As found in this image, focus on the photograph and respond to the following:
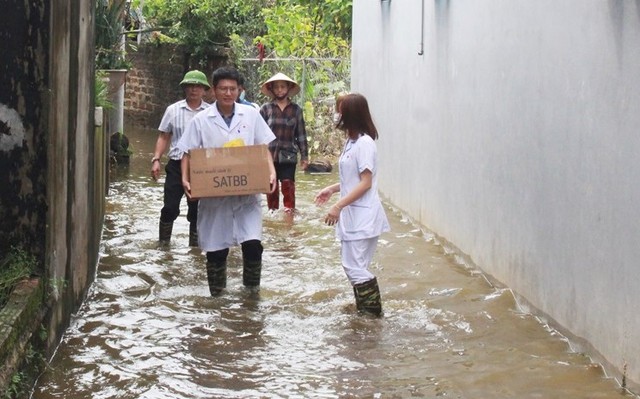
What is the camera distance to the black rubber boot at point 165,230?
10.6m

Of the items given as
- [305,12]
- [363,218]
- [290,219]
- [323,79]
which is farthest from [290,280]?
[305,12]

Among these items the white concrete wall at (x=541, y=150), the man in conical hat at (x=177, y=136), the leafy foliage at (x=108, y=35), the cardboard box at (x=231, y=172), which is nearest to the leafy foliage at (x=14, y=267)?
the cardboard box at (x=231, y=172)

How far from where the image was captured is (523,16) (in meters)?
8.02

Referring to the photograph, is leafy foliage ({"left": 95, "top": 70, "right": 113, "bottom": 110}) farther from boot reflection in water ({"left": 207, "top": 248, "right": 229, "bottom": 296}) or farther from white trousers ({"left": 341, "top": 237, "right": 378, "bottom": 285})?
white trousers ({"left": 341, "top": 237, "right": 378, "bottom": 285})

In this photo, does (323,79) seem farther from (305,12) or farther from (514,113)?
(514,113)

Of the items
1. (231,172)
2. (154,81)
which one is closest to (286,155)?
(231,172)

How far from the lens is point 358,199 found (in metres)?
7.46

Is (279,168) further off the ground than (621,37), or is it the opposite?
(621,37)

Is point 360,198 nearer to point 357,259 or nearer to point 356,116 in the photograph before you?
point 357,259

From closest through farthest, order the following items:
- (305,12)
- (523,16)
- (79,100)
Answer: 1. (79,100)
2. (523,16)
3. (305,12)

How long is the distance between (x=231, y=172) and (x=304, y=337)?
1.34 meters

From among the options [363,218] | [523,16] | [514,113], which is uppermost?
[523,16]

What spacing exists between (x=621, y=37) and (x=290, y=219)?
6.83 meters

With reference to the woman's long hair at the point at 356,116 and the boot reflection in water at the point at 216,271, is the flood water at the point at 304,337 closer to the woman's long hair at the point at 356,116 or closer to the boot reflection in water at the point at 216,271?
the boot reflection in water at the point at 216,271
